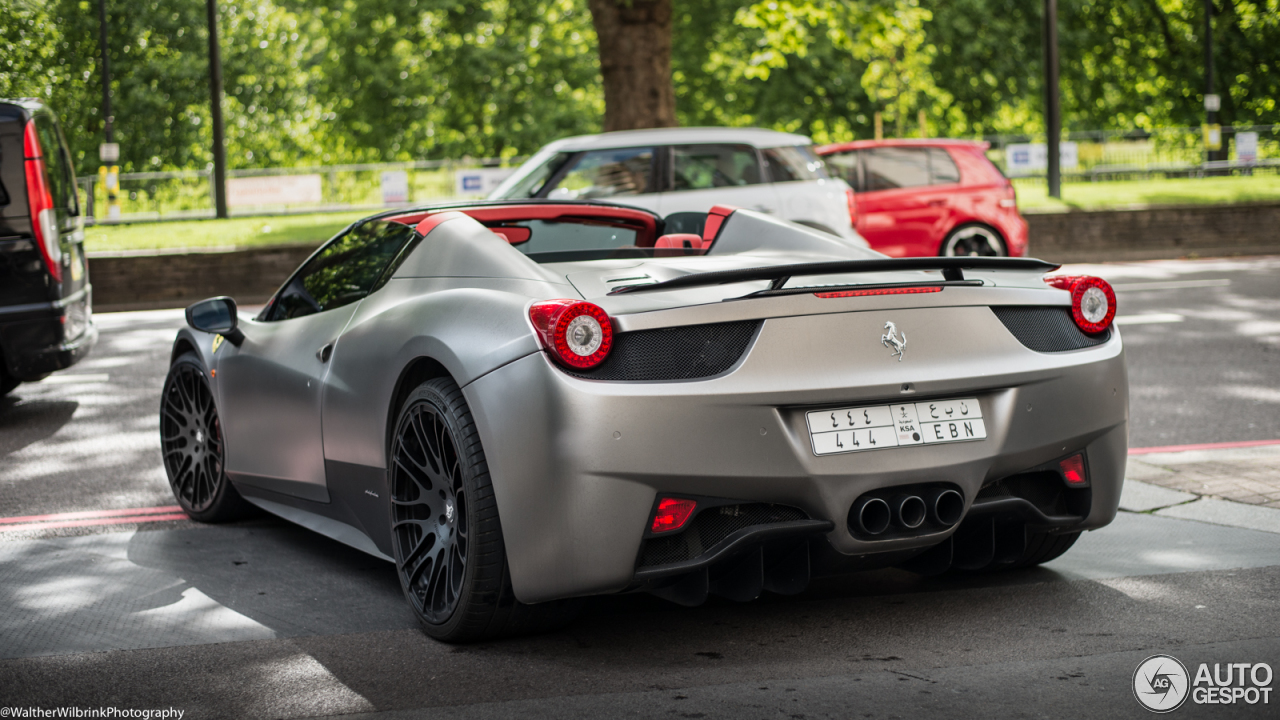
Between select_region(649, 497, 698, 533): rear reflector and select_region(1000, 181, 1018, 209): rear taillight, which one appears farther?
select_region(1000, 181, 1018, 209): rear taillight

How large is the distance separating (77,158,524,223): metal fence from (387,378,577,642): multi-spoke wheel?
858 inches

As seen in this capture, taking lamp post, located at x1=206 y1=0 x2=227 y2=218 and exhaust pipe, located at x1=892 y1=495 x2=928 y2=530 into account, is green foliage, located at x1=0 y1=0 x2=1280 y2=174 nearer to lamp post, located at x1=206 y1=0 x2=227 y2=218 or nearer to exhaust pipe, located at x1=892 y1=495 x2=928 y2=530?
lamp post, located at x1=206 y1=0 x2=227 y2=218

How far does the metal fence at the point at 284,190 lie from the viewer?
85.8 feet

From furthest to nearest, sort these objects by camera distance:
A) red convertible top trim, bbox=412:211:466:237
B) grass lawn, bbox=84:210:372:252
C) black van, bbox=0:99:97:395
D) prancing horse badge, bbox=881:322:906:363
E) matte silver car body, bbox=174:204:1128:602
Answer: grass lawn, bbox=84:210:372:252 → black van, bbox=0:99:97:395 → red convertible top trim, bbox=412:211:466:237 → prancing horse badge, bbox=881:322:906:363 → matte silver car body, bbox=174:204:1128:602

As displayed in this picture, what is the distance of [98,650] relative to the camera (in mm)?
3637

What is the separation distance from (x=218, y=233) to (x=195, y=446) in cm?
1620

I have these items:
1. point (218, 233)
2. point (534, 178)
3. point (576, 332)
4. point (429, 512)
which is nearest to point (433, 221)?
point (429, 512)

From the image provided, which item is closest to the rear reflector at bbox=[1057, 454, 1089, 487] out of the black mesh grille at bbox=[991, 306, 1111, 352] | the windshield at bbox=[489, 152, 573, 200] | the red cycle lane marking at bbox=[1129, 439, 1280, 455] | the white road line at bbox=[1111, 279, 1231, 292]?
the black mesh grille at bbox=[991, 306, 1111, 352]

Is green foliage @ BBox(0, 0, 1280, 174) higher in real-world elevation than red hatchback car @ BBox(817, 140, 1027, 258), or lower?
higher

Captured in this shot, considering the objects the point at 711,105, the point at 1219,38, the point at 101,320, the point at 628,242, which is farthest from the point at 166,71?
the point at 628,242

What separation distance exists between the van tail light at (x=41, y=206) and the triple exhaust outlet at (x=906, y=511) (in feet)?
20.6

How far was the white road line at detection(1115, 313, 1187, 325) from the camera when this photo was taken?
1129cm

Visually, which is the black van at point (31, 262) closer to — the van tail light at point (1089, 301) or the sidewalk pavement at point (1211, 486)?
the sidewalk pavement at point (1211, 486)
